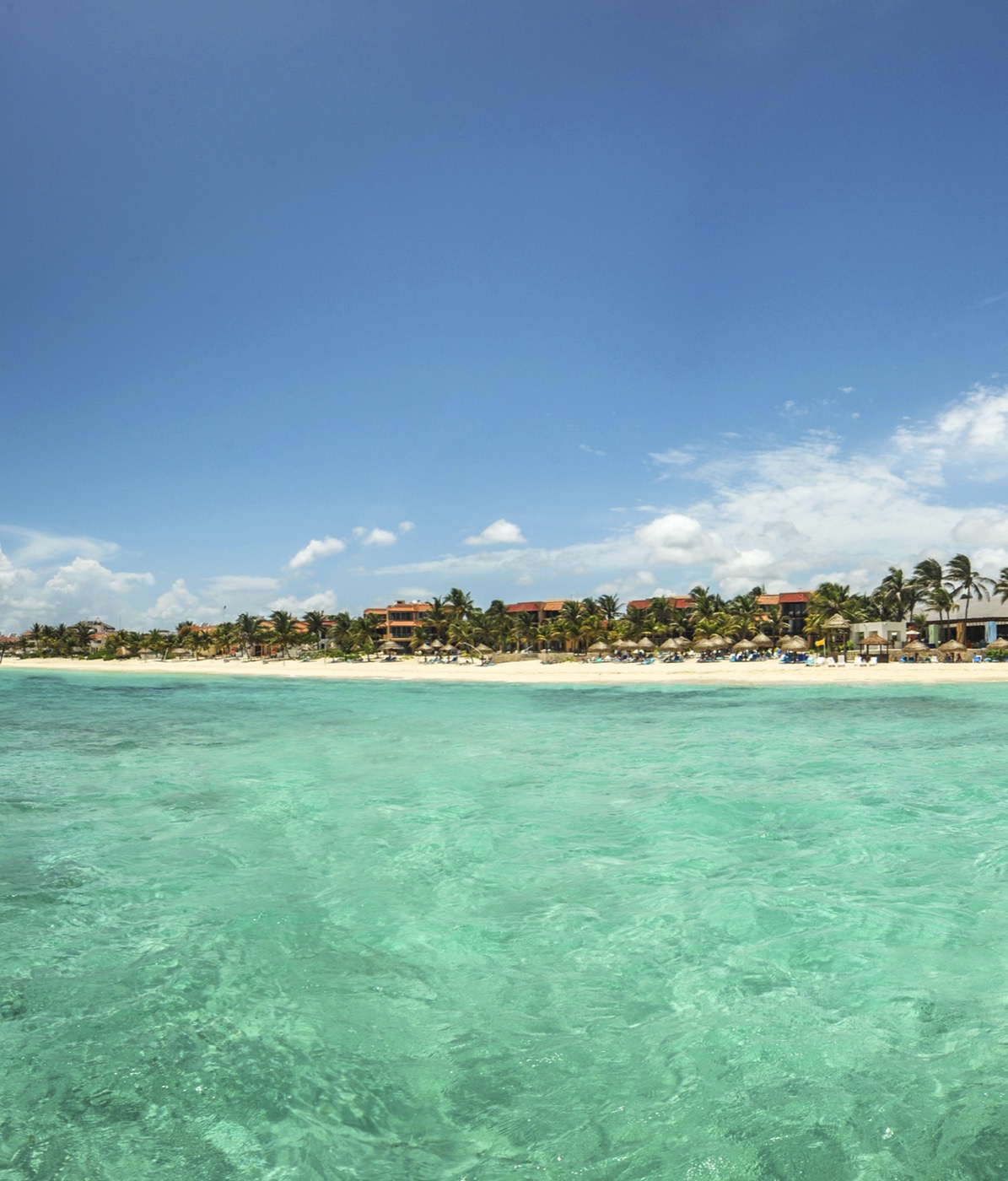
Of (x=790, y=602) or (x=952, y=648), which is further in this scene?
(x=790, y=602)

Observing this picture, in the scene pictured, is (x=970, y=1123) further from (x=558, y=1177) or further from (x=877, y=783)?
(x=877, y=783)

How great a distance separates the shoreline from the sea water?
99.9 feet

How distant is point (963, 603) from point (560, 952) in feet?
221

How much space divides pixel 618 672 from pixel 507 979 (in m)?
49.4

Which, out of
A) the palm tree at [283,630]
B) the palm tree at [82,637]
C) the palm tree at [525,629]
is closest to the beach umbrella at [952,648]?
the palm tree at [525,629]

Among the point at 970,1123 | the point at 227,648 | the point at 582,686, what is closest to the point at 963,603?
the point at 582,686

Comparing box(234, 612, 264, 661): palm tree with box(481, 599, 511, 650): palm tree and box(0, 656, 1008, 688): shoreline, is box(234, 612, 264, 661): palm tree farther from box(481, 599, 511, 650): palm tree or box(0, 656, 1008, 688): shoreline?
box(481, 599, 511, 650): palm tree

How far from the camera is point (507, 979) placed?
6336 millimetres

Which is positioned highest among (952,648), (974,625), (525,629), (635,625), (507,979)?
(635,625)

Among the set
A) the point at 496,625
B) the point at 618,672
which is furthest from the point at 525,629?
the point at 618,672

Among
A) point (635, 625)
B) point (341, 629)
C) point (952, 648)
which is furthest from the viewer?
point (341, 629)

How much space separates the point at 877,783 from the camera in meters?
14.6

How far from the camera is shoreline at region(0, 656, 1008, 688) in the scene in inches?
1697

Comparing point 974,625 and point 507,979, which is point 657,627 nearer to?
point 974,625
